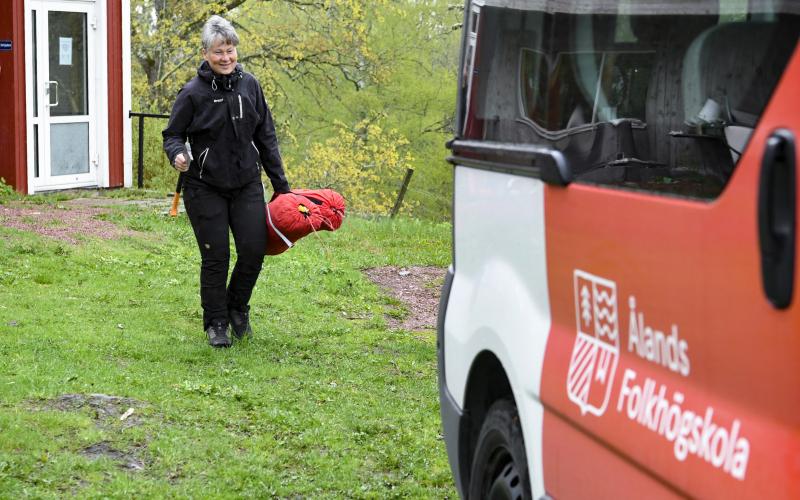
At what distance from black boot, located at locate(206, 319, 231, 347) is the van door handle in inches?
248

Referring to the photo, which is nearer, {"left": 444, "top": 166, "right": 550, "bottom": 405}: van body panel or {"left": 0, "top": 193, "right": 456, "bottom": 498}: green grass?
{"left": 444, "top": 166, "right": 550, "bottom": 405}: van body panel

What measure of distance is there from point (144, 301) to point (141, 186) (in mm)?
8679

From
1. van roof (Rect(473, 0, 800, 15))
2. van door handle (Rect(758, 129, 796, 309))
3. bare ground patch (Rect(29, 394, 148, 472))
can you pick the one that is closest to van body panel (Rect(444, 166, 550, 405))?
van roof (Rect(473, 0, 800, 15))

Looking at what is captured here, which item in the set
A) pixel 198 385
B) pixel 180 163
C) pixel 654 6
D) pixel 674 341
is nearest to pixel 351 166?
pixel 180 163

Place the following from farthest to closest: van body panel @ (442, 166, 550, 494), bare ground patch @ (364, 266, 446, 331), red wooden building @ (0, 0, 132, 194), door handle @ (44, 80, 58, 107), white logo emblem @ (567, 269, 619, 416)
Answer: door handle @ (44, 80, 58, 107)
red wooden building @ (0, 0, 132, 194)
bare ground patch @ (364, 266, 446, 331)
van body panel @ (442, 166, 550, 494)
white logo emblem @ (567, 269, 619, 416)

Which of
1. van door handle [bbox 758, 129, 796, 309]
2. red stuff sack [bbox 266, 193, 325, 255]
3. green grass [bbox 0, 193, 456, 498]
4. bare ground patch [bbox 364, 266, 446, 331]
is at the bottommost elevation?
bare ground patch [bbox 364, 266, 446, 331]

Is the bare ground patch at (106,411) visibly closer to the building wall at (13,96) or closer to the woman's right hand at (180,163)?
the woman's right hand at (180,163)

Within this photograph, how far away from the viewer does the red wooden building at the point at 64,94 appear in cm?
A: 1576

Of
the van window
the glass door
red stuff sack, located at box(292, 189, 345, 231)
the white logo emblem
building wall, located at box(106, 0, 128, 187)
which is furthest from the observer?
building wall, located at box(106, 0, 128, 187)

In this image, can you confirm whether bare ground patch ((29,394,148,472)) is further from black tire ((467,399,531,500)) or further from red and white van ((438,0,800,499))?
black tire ((467,399,531,500))

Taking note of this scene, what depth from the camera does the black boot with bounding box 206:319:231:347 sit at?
26.6ft

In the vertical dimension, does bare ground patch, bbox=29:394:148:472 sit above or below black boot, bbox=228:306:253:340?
below

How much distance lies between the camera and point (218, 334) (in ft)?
26.7

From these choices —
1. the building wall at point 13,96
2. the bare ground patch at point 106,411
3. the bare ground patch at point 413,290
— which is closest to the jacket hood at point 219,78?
the bare ground patch at point 106,411
